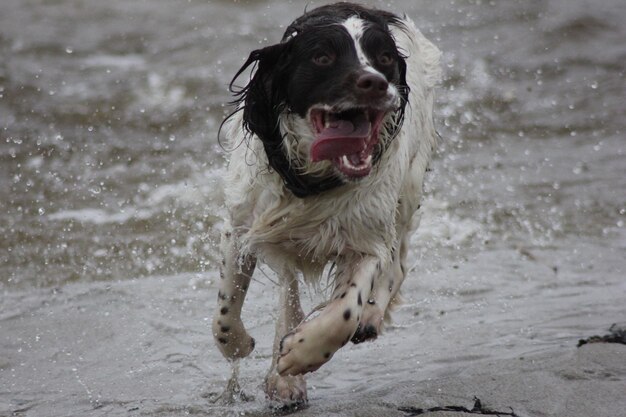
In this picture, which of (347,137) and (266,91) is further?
(266,91)

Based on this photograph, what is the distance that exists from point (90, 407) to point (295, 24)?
1.74 metres

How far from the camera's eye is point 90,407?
406cm

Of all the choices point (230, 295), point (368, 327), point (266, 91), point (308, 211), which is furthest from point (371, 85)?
point (230, 295)

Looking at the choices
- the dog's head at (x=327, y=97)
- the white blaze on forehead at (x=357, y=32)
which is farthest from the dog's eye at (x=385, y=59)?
the white blaze on forehead at (x=357, y=32)

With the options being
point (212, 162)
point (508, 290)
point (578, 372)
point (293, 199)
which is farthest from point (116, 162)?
point (578, 372)

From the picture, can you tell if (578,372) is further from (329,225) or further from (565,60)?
(565,60)

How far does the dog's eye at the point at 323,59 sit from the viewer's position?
3516 mm

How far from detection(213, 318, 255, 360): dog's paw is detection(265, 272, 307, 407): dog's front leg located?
0.14 meters

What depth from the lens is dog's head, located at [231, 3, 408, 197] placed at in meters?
3.45

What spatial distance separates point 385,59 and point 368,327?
42.9 inches

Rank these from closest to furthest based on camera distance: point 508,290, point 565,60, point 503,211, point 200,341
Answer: point 200,341 < point 508,290 < point 503,211 < point 565,60

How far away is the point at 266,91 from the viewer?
12.2ft

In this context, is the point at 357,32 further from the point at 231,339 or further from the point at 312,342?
the point at 231,339

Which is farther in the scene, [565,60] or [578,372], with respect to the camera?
[565,60]
